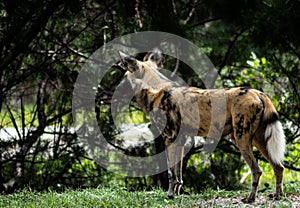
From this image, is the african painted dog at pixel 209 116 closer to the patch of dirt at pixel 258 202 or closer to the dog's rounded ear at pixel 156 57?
the dog's rounded ear at pixel 156 57

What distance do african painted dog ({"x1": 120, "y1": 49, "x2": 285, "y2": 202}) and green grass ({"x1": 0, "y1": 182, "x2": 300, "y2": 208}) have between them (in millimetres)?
226

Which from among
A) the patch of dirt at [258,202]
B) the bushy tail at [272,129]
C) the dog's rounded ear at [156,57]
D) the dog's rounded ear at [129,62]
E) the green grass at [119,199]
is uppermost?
the dog's rounded ear at [156,57]

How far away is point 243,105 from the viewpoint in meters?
5.54

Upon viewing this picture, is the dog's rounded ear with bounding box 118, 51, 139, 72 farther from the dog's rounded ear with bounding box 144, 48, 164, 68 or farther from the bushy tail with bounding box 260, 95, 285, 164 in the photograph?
the bushy tail with bounding box 260, 95, 285, 164

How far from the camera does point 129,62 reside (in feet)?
20.8

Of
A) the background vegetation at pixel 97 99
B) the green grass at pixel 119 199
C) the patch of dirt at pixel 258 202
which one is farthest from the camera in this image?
the background vegetation at pixel 97 99

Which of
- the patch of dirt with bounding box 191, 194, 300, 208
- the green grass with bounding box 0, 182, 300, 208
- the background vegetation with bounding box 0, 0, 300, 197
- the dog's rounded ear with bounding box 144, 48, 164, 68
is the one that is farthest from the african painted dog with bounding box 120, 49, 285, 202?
the background vegetation with bounding box 0, 0, 300, 197

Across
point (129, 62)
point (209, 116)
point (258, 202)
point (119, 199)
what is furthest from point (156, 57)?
point (258, 202)

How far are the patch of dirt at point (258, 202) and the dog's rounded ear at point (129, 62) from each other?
168 cm

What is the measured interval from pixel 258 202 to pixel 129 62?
2084 millimetres

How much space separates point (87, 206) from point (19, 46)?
2.10 m

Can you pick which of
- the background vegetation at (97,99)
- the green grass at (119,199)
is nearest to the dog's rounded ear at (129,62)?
the green grass at (119,199)

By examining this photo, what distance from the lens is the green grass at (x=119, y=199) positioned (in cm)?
581

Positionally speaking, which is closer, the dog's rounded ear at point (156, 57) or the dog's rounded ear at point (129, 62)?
the dog's rounded ear at point (129, 62)
